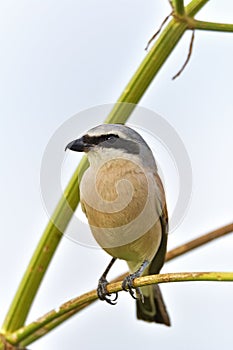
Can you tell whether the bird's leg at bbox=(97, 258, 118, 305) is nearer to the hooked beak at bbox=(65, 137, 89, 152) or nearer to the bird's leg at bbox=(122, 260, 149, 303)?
the bird's leg at bbox=(122, 260, 149, 303)

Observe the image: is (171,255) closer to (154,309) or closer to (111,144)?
(111,144)

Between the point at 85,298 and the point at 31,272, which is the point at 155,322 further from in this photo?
the point at 85,298

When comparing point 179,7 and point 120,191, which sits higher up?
point 179,7

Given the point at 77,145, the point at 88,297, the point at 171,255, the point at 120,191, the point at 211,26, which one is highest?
the point at 211,26

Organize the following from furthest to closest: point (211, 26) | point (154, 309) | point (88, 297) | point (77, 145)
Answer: point (154, 309), point (211, 26), point (77, 145), point (88, 297)

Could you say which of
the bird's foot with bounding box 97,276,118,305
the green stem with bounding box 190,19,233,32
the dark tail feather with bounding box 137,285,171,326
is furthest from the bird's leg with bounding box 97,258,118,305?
the green stem with bounding box 190,19,233,32

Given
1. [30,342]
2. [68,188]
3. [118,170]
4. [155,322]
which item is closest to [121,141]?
[118,170]

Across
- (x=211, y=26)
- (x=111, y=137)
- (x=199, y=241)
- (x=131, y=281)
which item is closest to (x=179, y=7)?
(x=211, y=26)
